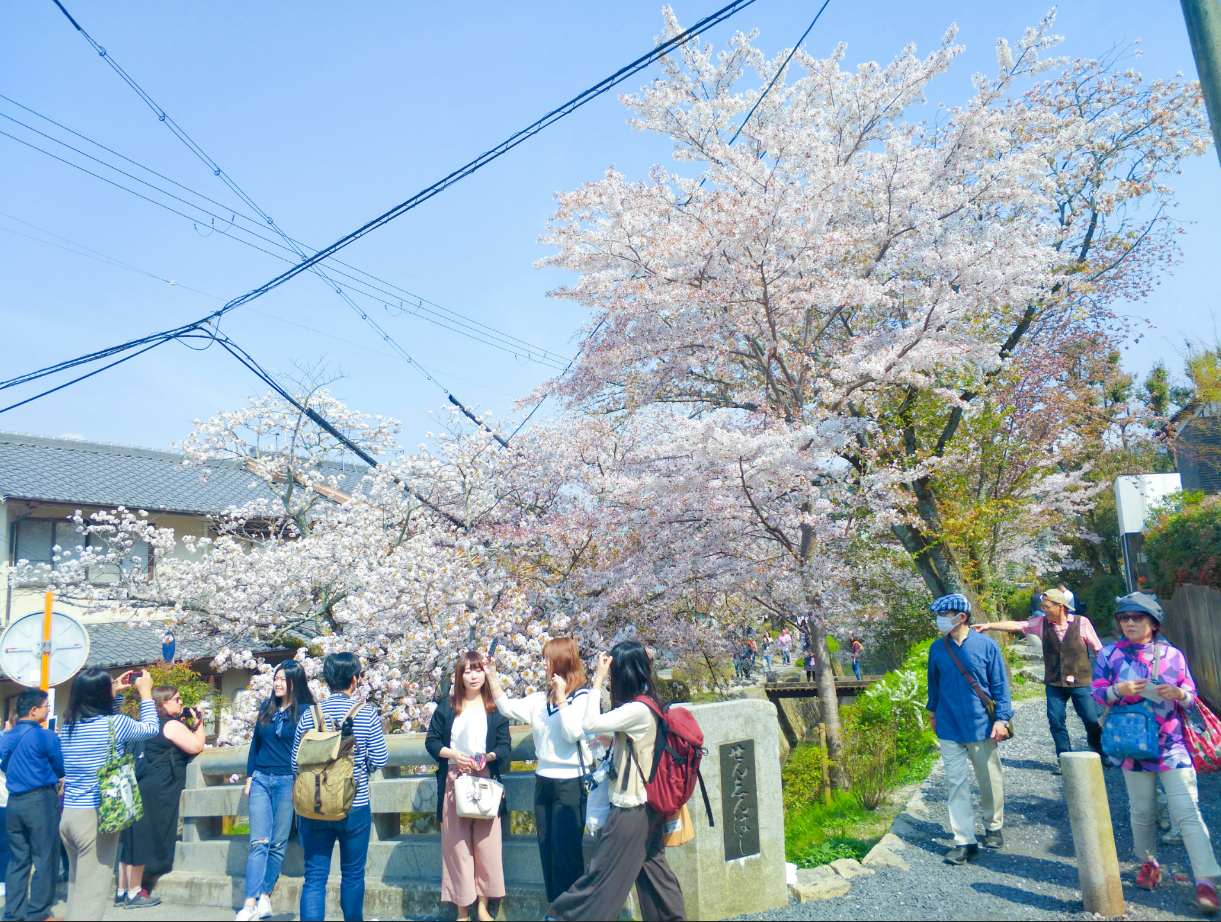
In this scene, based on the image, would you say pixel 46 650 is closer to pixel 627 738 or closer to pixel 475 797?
pixel 475 797

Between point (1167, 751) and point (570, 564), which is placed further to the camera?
point (570, 564)

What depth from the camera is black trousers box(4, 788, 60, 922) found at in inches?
192

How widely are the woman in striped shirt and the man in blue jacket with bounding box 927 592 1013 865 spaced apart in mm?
5474

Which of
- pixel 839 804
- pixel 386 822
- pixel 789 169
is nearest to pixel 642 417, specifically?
pixel 789 169

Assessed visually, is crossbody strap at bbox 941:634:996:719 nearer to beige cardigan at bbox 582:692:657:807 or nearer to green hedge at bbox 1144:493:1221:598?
beige cardigan at bbox 582:692:657:807

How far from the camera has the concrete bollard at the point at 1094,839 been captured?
3.96 m

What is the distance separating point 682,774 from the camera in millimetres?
3973

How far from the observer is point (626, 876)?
3.81 m

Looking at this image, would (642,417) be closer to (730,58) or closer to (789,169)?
(789,169)

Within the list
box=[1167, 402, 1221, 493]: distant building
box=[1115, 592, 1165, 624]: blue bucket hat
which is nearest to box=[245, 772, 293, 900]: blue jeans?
box=[1115, 592, 1165, 624]: blue bucket hat

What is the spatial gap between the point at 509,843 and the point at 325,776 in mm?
1381

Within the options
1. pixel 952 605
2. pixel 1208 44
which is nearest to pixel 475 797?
pixel 952 605

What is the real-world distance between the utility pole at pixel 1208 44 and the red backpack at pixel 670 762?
4656 mm

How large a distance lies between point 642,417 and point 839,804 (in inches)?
234
